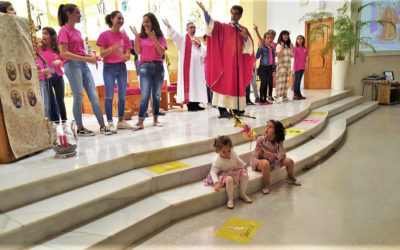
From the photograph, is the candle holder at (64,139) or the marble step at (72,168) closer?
the marble step at (72,168)

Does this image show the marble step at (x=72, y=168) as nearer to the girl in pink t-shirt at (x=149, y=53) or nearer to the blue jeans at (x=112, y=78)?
the blue jeans at (x=112, y=78)

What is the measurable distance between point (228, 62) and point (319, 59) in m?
5.48

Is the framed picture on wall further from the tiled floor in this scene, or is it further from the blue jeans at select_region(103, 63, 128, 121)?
the blue jeans at select_region(103, 63, 128, 121)

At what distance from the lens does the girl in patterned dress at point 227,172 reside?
259 cm

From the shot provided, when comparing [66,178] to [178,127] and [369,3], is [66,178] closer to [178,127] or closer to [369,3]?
[178,127]

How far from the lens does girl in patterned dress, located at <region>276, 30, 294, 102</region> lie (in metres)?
6.06

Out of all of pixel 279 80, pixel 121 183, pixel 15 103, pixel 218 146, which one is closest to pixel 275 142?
pixel 218 146

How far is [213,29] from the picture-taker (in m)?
4.34

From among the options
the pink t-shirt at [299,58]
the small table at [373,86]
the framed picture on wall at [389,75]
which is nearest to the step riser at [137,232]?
the pink t-shirt at [299,58]

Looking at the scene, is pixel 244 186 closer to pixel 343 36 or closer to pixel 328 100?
pixel 328 100

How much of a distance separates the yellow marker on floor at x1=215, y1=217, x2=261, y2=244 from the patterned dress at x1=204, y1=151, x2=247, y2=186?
374mm

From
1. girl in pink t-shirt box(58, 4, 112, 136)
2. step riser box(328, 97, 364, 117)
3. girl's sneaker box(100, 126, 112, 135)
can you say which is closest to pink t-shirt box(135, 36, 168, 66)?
girl in pink t-shirt box(58, 4, 112, 136)

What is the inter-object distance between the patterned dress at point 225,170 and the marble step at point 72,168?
54 centimetres

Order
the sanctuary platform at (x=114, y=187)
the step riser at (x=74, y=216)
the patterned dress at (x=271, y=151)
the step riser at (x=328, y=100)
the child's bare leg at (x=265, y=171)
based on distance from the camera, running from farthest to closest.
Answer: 1. the step riser at (x=328, y=100)
2. the patterned dress at (x=271, y=151)
3. the child's bare leg at (x=265, y=171)
4. the sanctuary platform at (x=114, y=187)
5. the step riser at (x=74, y=216)
